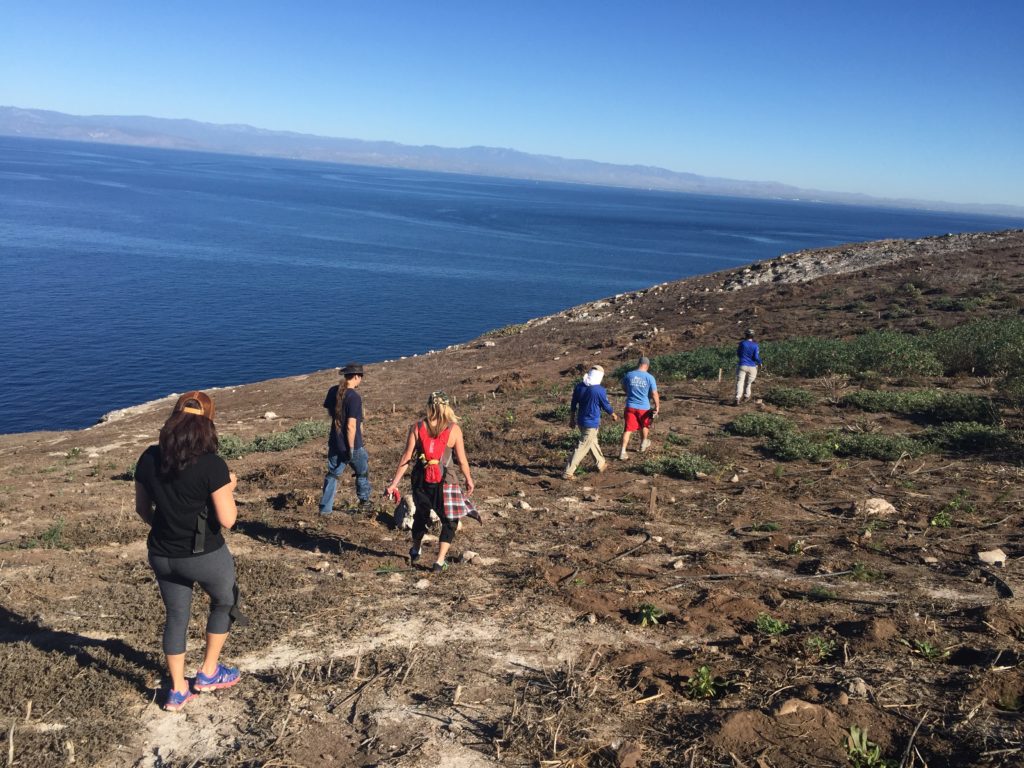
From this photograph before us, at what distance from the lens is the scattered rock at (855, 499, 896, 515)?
9.09 meters

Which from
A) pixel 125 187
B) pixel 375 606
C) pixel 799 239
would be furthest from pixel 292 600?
pixel 125 187

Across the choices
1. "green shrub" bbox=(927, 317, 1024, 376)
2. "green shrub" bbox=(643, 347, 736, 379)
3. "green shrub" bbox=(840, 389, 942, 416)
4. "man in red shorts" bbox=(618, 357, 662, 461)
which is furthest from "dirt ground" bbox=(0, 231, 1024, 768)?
"green shrub" bbox=(927, 317, 1024, 376)

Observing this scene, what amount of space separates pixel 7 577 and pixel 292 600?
2.93m

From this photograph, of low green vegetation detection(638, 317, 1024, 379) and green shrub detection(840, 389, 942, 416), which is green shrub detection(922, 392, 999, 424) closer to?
green shrub detection(840, 389, 942, 416)

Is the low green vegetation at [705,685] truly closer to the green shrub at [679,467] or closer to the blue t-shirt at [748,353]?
the green shrub at [679,467]

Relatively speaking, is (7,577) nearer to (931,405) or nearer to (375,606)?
(375,606)

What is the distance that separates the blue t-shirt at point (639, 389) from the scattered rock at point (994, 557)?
5.21 m

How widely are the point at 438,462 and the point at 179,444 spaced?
2.99 meters

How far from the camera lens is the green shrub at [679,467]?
434 inches

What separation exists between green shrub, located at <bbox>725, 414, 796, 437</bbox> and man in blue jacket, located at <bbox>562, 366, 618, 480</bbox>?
3.50 metres

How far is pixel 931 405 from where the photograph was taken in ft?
45.8

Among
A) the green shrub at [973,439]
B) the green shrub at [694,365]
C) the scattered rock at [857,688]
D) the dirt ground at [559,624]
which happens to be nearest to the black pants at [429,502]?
the dirt ground at [559,624]

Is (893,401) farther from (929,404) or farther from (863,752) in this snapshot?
(863,752)

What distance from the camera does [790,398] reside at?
1516 centimetres
